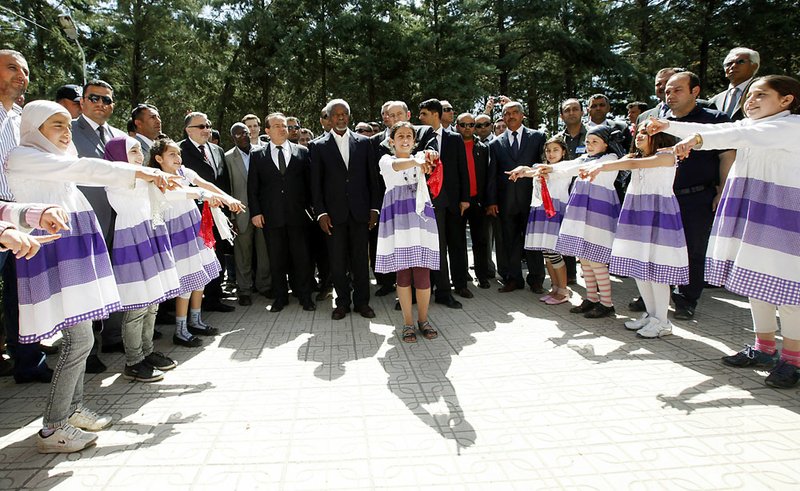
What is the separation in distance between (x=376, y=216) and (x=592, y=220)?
2417mm

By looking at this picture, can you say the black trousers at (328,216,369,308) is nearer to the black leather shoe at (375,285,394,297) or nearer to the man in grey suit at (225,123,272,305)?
the black leather shoe at (375,285,394,297)

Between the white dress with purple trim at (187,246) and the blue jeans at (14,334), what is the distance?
1.17m

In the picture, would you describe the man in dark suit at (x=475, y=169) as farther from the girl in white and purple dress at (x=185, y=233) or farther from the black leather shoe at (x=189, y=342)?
the black leather shoe at (x=189, y=342)

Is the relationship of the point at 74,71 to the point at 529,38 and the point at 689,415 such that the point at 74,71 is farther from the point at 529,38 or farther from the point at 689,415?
the point at 689,415

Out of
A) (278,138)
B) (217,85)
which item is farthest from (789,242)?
(217,85)

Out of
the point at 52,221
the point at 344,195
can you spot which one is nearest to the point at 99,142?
the point at 344,195

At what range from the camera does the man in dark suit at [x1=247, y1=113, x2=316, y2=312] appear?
587cm

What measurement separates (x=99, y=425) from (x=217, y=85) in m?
17.5

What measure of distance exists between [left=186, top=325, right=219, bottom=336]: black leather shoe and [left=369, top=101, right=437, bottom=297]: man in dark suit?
2022 mm

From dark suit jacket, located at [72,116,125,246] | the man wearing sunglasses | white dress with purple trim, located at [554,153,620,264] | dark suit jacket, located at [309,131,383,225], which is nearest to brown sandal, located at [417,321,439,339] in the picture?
dark suit jacket, located at [309,131,383,225]

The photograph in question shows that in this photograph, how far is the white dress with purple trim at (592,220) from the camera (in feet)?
15.8

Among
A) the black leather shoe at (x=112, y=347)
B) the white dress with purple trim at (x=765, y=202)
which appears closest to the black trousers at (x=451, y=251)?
the white dress with purple trim at (x=765, y=202)

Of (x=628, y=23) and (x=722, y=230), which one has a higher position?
(x=628, y=23)

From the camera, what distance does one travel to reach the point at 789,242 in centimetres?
307
